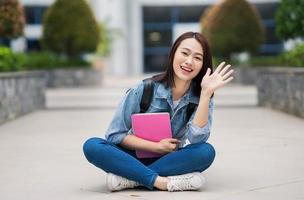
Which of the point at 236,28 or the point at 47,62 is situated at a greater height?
the point at 236,28

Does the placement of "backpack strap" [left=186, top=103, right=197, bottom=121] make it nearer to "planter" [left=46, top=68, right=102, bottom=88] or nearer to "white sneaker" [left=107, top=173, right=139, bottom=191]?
"white sneaker" [left=107, top=173, right=139, bottom=191]

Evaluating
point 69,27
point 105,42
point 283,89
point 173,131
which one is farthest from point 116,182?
point 105,42

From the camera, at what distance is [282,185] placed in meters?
5.72

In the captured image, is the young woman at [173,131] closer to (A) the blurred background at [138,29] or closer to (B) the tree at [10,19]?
(B) the tree at [10,19]

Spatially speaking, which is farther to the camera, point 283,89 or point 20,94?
point 283,89

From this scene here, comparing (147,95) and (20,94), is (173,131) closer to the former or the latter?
(147,95)

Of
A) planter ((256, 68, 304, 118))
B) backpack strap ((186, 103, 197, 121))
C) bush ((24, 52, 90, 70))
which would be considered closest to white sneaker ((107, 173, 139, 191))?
backpack strap ((186, 103, 197, 121))

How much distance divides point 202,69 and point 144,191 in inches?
42.5

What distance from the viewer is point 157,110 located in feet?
18.2

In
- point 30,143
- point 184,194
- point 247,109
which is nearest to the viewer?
point 184,194

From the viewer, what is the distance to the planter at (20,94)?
40.1ft

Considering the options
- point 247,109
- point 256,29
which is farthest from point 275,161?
point 256,29

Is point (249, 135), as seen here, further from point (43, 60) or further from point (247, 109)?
point (43, 60)

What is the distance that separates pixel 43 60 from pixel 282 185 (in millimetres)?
24193
